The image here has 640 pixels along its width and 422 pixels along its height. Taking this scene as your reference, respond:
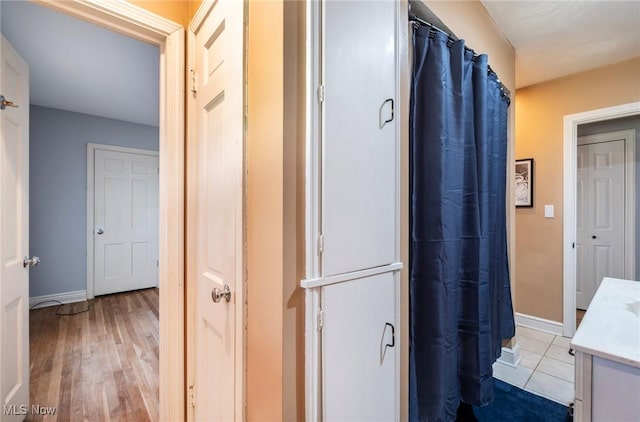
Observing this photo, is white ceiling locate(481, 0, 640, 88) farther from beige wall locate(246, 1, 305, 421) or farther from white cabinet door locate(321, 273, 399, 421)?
white cabinet door locate(321, 273, 399, 421)

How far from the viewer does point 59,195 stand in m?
3.48

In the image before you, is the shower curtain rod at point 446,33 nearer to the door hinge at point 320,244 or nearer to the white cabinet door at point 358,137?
the white cabinet door at point 358,137

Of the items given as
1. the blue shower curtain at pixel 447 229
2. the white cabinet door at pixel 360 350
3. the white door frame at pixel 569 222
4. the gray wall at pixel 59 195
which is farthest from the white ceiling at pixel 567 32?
the gray wall at pixel 59 195

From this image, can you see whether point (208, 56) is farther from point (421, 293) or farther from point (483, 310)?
point (483, 310)

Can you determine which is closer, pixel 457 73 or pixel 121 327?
pixel 457 73

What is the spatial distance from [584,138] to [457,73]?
2918mm

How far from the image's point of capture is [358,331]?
0.88 metres

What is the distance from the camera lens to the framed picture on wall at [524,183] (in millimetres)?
2799

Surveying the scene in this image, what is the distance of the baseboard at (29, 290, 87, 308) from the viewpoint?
10.9 feet

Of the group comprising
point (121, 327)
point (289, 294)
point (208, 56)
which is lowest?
point (121, 327)

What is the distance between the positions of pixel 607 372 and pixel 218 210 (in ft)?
4.45

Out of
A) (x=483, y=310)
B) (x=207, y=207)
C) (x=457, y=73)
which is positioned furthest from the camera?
(x=483, y=310)

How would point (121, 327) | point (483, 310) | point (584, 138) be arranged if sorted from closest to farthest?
1. point (483, 310)
2. point (121, 327)
3. point (584, 138)

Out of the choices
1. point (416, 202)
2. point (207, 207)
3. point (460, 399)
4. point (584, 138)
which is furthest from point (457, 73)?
point (584, 138)
